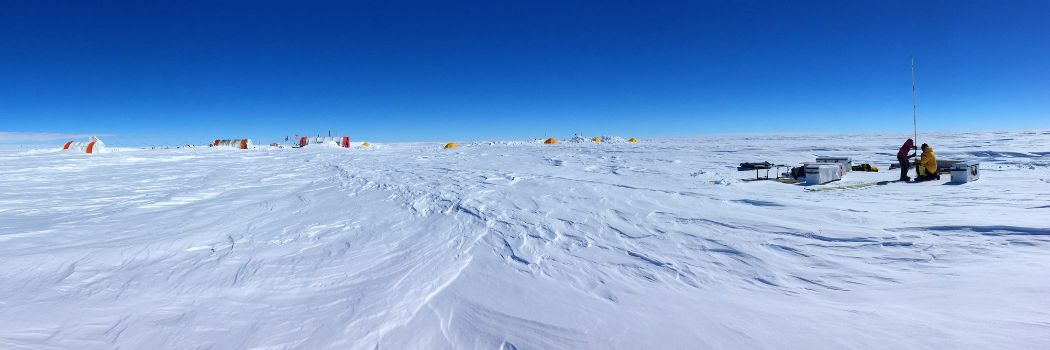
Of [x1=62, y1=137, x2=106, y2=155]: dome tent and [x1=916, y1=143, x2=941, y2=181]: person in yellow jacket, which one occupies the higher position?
[x1=62, y1=137, x2=106, y2=155]: dome tent

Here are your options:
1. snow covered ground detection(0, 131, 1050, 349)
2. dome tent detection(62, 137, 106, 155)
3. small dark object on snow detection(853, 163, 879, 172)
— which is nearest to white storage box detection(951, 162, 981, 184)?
snow covered ground detection(0, 131, 1050, 349)

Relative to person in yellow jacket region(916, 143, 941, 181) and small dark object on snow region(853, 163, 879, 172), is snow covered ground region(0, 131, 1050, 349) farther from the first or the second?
small dark object on snow region(853, 163, 879, 172)

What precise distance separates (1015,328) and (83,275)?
243 inches

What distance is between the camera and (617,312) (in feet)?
9.83

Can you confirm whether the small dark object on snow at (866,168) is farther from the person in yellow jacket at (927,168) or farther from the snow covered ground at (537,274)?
the snow covered ground at (537,274)

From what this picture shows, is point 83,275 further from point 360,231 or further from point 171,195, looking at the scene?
point 171,195

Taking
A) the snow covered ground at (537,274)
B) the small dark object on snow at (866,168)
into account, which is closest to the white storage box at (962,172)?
the snow covered ground at (537,274)

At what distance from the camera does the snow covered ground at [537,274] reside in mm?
2689

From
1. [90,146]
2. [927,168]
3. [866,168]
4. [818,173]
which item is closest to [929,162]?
[927,168]

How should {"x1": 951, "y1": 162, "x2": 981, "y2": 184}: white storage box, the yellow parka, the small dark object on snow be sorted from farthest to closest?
the small dark object on snow → the yellow parka → {"x1": 951, "y1": 162, "x2": 981, "y2": 184}: white storage box

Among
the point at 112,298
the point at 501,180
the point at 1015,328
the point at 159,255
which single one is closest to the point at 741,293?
the point at 1015,328

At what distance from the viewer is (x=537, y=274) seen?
12.5ft

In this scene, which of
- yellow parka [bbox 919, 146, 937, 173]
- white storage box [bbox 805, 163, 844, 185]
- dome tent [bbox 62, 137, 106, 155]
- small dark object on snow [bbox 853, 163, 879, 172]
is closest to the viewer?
white storage box [bbox 805, 163, 844, 185]

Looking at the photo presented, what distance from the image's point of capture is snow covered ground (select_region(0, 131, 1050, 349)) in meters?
2.69
